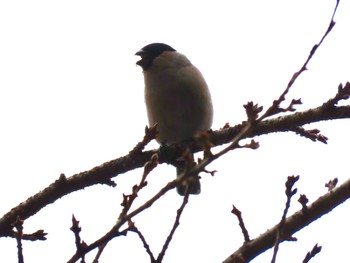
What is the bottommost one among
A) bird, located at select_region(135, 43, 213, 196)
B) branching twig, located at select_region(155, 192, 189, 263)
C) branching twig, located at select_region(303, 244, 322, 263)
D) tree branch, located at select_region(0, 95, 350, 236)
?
branching twig, located at select_region(303, 244, 322, 263)

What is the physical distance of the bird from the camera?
500cm

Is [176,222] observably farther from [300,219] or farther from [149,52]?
[149,52]

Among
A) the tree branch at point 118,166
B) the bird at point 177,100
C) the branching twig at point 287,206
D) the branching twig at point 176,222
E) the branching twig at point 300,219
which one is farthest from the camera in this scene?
the bird at point 177,100

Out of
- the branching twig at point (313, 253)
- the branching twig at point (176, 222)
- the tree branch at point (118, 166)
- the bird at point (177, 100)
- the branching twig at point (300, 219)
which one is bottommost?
the branching twig at point (313, 253)

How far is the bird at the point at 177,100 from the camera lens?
16.4ft

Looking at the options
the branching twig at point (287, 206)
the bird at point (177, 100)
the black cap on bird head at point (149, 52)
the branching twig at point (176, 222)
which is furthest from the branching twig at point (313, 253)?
the black cap on bird head at point (149, 52)

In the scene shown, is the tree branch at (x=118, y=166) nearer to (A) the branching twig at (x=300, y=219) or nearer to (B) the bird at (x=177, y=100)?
(A) the branching twig at (x=300, y=219)

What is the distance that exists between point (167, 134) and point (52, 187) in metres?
2.17

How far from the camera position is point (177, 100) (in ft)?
16.4

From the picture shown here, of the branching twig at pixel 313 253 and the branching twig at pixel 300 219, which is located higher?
the branching twig at pixel 300 219

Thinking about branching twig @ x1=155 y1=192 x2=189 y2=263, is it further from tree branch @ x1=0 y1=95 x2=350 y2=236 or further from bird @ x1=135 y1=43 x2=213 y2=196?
bird @ x1=135 y1=43 x2=213 y2=196

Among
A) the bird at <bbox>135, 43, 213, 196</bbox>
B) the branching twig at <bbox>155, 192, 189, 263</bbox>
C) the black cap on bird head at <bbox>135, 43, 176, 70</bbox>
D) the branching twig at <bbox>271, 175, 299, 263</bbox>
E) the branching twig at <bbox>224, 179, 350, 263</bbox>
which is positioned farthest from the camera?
the black cap on bird head at <bbox>135, 43, 176, 70</bbox>

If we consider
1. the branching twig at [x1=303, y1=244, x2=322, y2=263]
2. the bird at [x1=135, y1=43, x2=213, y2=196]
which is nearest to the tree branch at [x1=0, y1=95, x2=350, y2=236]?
the branching twig at [x1=303, y1=244, x2=322, y2=263]

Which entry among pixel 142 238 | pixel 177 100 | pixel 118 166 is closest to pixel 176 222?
pixel 142 238
